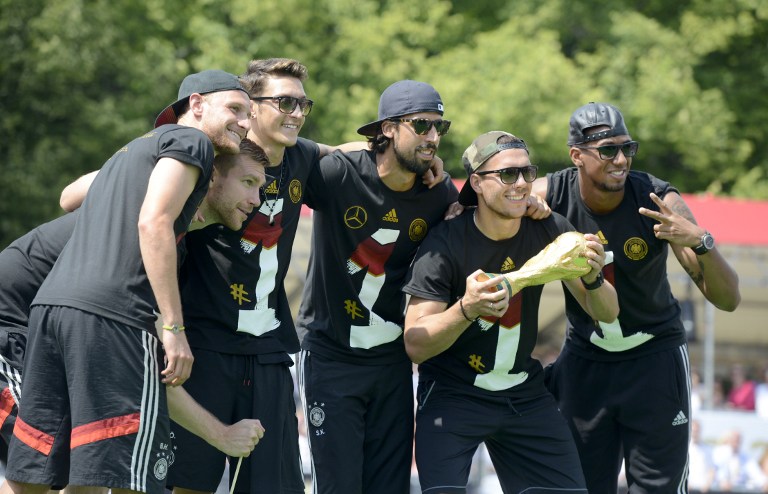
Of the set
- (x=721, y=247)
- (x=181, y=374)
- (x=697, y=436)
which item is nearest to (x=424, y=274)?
(x=181, y=374)

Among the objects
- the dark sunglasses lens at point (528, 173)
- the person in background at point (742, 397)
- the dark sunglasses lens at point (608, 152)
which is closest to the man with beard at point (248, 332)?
the dark sunglasses lens at point (528, 173)

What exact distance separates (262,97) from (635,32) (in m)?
17.0

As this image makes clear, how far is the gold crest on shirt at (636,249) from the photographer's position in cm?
627

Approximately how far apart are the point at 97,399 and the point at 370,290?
209 centimetres

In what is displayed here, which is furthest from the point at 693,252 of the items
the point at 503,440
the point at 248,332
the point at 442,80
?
the point at 442,80

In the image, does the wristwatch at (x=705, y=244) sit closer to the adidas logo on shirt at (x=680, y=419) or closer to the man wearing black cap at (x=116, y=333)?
the adidas logo on shirt at (x=680, y=419)

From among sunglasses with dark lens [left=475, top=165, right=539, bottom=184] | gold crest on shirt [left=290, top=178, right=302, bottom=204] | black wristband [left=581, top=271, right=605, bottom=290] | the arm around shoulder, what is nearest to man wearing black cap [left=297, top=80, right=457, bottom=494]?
gold crest on shirt [left=290, top=178, right=302, bottom=204]

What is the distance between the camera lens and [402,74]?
2098 centimetres

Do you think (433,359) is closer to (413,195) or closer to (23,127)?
(413,195)

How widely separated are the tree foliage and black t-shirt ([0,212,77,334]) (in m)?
14.3

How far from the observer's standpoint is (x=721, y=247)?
14672 millimetres

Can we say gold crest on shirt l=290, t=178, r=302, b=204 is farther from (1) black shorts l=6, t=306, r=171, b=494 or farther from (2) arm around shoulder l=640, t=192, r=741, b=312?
(2) arm around shoulder l=640, t=192, r=741, b=312

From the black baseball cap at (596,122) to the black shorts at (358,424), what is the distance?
1.74m

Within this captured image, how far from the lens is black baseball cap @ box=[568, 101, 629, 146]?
623 centimetres
